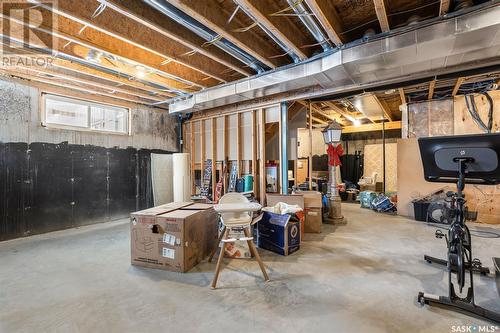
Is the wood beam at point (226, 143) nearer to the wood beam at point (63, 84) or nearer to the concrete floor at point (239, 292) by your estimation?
the wood beam at point (63, 84)

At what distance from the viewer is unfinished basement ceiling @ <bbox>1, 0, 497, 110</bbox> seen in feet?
Result: 8.11

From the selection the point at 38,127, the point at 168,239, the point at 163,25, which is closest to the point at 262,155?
the point at 168,239

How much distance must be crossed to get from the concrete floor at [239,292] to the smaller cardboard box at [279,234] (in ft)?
0.40

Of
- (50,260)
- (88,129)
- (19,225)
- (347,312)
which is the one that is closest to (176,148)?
(88,129)

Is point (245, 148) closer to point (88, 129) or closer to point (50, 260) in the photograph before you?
point (88, 129)

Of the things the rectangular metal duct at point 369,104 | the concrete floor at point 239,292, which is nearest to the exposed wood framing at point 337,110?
the rectangular metal duct at point 369,104

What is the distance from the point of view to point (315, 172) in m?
8.38

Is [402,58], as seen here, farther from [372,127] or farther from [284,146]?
[372,127]

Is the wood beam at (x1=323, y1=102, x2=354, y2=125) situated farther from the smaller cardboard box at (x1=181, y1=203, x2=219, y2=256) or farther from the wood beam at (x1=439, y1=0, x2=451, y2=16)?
the smaller cardboard box at (x1=181, y1=203, x2=219, y2=256)

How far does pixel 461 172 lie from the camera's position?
1876mm

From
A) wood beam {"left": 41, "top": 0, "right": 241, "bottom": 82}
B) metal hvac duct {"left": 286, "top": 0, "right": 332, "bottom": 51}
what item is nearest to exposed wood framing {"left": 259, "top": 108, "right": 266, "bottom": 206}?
wood beam {"left": 41, "top": 0, "right": 241, "bottom": 82}

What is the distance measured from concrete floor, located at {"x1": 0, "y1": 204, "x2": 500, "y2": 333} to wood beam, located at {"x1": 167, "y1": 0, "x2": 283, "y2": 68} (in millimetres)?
2708

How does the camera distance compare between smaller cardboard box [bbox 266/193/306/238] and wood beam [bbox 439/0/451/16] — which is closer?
wood beam [bbox 439/0/451/16]

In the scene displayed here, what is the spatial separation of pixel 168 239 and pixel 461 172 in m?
2.78
